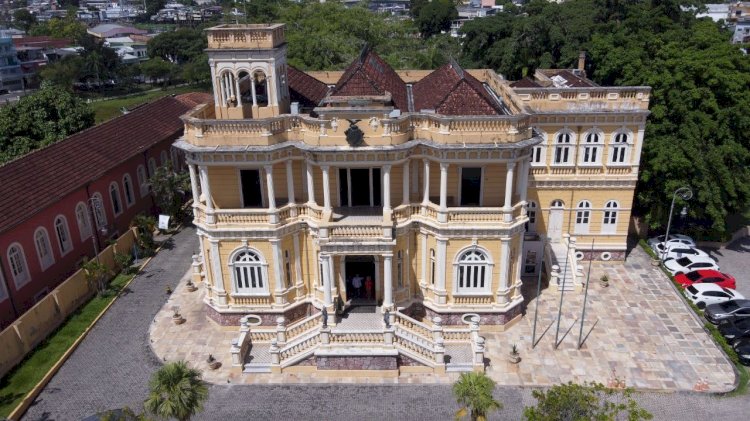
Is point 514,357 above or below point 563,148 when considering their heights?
below

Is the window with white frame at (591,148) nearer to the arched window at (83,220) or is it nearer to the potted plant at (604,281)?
the potted plant at (604,281)

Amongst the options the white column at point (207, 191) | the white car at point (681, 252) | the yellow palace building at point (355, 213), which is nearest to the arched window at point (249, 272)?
the yellow palace building at point (355, 213)

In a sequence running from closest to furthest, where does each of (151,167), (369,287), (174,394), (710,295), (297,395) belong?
(174,394) → (297,395) → (369,287) → (710,295) → (151,167)

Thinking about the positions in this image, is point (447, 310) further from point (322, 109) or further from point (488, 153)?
point (322, 109)

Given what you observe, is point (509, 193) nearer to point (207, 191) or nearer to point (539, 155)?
point (539, 155)

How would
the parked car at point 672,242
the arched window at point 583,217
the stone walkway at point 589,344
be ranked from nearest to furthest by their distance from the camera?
the stone walkway at point 589,344
the arched window at point 583,217
the parked car at point 672,242

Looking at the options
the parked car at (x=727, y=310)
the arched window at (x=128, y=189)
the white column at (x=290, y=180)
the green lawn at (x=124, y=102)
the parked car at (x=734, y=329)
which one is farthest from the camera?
the green lawn at (x=124, y=102)

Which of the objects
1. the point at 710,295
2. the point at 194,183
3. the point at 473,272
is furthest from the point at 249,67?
the point at 710,295
